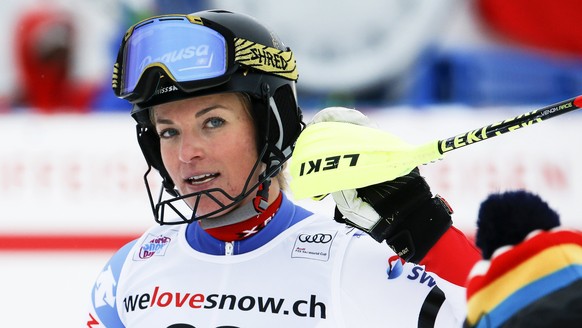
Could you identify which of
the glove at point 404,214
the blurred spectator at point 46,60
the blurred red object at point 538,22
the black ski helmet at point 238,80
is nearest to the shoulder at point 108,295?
the black ski helmet at point 238,80

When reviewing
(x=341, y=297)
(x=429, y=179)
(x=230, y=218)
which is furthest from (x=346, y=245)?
(x=429, y=179)

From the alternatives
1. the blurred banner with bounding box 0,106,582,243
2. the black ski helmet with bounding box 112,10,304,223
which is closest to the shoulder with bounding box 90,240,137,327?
the black ski helmet with bounding box 112,10,304,223

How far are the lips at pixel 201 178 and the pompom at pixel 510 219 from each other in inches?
39.0

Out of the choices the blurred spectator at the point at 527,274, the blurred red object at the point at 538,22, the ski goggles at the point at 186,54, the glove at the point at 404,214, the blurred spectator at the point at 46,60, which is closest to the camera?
the blurred spectator at the point at 527,274

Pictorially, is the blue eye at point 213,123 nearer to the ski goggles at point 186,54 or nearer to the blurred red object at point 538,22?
the ski goggles at point 186,54

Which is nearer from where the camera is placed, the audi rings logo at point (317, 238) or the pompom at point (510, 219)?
the pompom at point (510, 219)

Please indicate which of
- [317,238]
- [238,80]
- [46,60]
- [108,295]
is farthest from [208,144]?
[46,60]

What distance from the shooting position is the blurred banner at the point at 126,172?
495cm

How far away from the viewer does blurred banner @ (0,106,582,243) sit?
4.95 meters

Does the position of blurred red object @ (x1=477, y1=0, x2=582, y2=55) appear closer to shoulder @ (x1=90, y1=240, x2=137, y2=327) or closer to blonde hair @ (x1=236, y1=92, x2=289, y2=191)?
blonde hair @ (x1=236, y1=92, x2=289, y2=191)

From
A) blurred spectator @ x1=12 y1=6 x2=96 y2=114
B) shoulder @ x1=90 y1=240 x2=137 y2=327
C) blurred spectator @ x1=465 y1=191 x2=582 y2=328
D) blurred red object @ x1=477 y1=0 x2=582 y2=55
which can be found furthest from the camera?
blurred spectator @ x1=12 y1=6 x2=96 y2=114

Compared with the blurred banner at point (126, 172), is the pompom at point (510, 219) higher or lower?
lower

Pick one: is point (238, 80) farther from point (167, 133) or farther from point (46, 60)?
point (46, 60)

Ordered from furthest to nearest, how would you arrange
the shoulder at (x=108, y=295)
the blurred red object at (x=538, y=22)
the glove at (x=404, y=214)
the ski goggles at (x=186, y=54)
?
the blurred red object at (x=538, y=22)
the shoulder at (x=108, y=295)
the ski goggles at (x=186, y=54)
the glove at (x=404, y=214)
